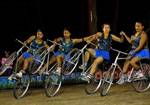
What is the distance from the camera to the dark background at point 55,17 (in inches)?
1004

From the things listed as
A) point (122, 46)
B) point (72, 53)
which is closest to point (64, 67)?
point (72, 53)

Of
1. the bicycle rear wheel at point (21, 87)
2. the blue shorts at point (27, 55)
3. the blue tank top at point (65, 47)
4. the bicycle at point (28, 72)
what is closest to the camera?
the bicycle rear wheel at point (21, 87)

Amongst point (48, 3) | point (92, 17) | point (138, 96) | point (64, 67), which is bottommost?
point (138, 96)

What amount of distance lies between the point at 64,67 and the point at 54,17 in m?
11.7

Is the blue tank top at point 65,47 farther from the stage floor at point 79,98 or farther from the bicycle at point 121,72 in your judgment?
the bicycle at point 121,72

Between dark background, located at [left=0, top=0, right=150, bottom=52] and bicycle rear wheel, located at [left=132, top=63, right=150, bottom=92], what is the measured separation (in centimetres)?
926

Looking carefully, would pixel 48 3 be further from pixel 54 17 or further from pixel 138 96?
pixel 138 96

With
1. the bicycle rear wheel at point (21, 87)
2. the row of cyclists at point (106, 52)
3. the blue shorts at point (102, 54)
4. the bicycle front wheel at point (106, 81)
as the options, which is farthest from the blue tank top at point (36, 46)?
the bicycle front wheel at point (106, 81)

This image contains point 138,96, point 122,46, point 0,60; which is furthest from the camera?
point 122,46

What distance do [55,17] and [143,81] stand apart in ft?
39.0

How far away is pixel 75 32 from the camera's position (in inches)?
1040

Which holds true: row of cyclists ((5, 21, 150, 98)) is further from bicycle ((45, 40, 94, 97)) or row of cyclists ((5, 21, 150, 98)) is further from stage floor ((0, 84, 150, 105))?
stage floor ((0, 84, 150, 105))

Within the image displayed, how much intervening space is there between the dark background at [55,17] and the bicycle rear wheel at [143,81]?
9.26 m

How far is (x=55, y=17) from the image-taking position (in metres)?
26.5
